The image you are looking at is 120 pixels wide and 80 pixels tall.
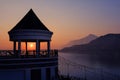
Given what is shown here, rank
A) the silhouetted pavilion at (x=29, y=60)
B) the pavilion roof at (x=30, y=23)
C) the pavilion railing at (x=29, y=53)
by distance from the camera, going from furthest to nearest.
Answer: the pavilion railing at (x=29, y=53) → the pavilion roof at (x=30, y=23) → the silhouetted pavilion at (x=29, y=60)

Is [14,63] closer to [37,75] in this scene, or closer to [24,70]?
[24,70]

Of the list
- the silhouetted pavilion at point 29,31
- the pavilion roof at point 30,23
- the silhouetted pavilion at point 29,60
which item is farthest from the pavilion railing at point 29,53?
the pavilion roof at point 30,23

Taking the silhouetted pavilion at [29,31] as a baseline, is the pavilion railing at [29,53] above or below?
below

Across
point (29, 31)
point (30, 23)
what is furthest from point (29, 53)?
point (30, 23)

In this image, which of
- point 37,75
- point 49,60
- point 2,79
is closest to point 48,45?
point 49,60

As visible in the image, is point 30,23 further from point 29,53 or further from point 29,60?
point 29,60

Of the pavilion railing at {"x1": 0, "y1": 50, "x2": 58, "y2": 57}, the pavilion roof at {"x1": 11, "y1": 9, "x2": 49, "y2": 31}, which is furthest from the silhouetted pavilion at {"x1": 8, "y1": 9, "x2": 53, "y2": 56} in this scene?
the pavilion railing at {"x1": 0, "y1": 50, "x2": 58, "y2": 57}

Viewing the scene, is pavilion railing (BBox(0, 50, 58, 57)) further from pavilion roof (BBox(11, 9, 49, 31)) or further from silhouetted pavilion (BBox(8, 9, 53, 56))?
pavilion roof (BBox(11, 9, 49, 31))

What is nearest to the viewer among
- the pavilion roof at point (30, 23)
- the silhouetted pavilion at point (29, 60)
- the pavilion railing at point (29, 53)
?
the silhouetted pavilion at point (29, 60)

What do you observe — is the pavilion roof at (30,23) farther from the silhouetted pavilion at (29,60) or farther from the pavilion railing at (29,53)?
the pavilion railing at (29,53)

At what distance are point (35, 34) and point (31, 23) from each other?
2.02 metres

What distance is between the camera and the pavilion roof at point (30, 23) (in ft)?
105

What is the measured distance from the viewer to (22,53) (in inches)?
1332

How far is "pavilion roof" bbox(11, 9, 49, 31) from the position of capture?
31.9 m
